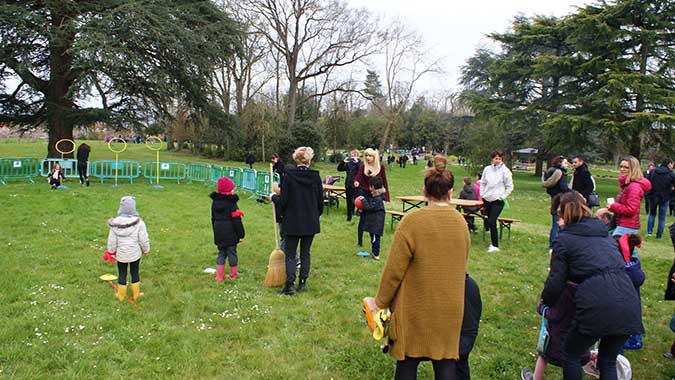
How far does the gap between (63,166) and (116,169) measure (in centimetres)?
184

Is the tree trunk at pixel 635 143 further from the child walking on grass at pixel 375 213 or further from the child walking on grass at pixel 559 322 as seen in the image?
the child walking on grass at pixel 559 322

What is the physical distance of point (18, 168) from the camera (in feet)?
51.0

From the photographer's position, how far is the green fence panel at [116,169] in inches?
645

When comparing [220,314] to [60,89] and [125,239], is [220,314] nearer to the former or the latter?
[125,239]

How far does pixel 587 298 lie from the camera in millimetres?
2996

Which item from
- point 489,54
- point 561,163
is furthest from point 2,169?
point 489,54

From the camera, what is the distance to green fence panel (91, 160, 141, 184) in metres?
16.4

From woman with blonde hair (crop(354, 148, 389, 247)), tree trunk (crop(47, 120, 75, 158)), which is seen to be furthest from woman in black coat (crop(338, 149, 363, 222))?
tree trunk (crop(47, 120, 75, 158))

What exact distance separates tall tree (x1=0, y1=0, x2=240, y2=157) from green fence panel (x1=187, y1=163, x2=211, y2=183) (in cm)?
373

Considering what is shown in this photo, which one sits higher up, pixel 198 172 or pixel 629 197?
pixel 629 197

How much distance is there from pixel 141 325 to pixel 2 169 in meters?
14.2

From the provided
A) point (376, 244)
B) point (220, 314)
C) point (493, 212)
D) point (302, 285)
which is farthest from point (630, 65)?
point (220, 314)

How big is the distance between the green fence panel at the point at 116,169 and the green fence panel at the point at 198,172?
191 cm

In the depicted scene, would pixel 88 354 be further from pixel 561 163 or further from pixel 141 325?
pixel 561 163
